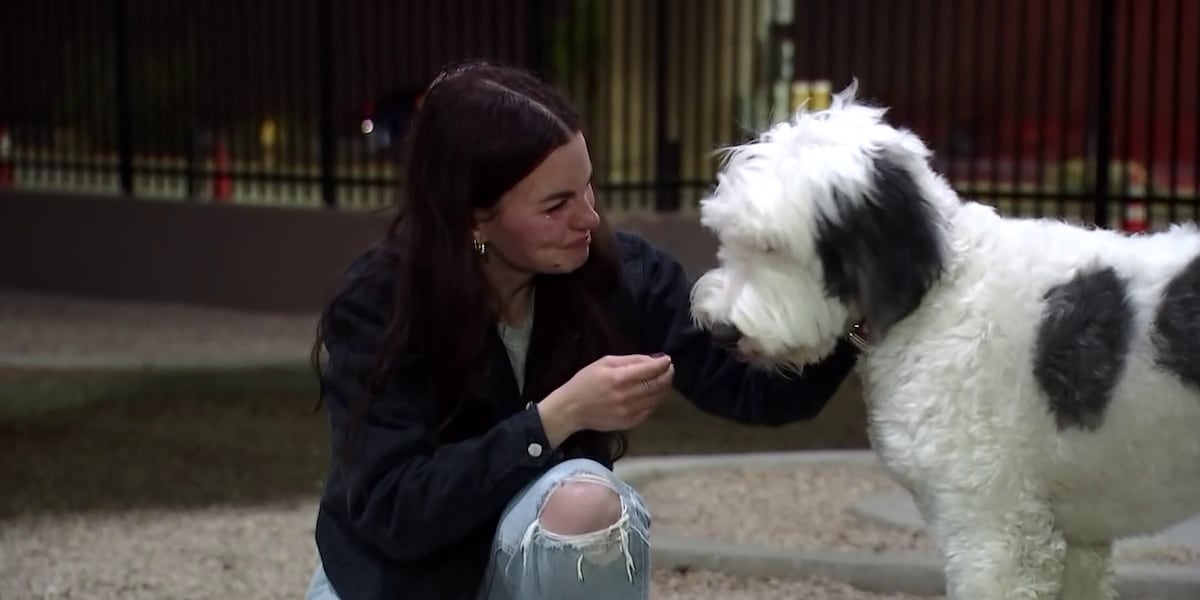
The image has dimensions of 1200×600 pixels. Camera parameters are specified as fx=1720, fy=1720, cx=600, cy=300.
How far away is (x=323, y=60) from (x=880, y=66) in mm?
3737

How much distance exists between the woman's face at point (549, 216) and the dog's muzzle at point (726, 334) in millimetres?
424

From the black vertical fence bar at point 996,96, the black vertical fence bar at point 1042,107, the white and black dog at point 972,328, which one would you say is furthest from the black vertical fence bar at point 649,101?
the white and black dog at point 972,328

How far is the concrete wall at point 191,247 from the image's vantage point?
11.0 metres

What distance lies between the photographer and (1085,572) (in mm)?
3209

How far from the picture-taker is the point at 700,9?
34.9 feet

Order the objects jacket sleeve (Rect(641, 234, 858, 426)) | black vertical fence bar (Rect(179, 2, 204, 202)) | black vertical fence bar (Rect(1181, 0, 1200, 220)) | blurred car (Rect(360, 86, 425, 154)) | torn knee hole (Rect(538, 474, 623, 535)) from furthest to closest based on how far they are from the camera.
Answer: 1. black vertical fence bar (Rect(179, 2, 204, 202))
2. blurred car (Rect(360, 86, 425, 154))
3. black vertical fence bar (Rect(1181, 0, 1200, 220))
4. jacket sleeve (Rect(641, 234, 858, 426))
5. torn knee hole (Rect(538, 474, 623, 535))

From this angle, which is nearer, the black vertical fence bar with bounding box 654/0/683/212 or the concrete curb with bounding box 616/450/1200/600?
the concrete curb with bounding box 616/450/1200/600

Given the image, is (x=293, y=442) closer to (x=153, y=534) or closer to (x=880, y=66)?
(x=153, y=534)

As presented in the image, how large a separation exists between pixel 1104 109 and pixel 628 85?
10.0 ft

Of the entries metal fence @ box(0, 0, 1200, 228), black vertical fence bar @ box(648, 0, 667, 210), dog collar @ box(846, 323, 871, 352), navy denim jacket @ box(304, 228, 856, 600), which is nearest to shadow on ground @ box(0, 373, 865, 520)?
metal fence @ box(0, 0, 1200, 228)

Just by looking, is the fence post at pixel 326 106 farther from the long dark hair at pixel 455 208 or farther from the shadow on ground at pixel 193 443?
the long dark hair at pixel 455 208

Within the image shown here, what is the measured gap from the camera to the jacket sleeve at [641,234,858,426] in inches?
129

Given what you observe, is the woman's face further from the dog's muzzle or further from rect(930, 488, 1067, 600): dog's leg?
rect(930, 488, 1067, 600): dog's leg

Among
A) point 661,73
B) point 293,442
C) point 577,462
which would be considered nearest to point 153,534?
point 293,442
